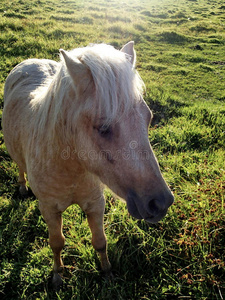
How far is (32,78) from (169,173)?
8.25 ft

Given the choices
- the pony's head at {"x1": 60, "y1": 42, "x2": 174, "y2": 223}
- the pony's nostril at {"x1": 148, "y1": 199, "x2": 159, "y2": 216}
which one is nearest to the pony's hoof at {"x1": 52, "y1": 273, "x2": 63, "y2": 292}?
the pony's head at {"x1": 60, "y1": 42, "x2": 174, "y2": 223}

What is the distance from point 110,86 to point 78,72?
0.75ft

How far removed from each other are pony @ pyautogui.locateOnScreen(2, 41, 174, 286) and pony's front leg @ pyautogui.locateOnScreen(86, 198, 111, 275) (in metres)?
0.11

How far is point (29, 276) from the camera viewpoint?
258 cm

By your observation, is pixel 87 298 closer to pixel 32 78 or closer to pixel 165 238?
pixel 165 238

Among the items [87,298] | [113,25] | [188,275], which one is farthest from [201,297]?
[113,25]

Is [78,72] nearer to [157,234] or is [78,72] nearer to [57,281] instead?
[157,234]

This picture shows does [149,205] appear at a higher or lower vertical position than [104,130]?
lower

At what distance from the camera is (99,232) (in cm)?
248

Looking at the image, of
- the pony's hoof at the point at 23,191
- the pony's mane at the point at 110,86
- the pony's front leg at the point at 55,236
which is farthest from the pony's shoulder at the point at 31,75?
the pony's mane at the point at 110,86

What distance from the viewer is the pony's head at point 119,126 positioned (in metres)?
1.43

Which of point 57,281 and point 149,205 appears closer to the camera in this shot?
point 149,205

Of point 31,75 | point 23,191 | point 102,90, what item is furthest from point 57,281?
point 31,75

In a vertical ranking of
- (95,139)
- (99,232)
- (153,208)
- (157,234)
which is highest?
(95,139)
